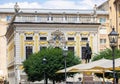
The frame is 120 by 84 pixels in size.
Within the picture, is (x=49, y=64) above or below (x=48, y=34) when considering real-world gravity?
below

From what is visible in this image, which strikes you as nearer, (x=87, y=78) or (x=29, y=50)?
(x=87, y=78)

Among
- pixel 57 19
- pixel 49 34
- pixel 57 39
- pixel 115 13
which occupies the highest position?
pixel 115 13

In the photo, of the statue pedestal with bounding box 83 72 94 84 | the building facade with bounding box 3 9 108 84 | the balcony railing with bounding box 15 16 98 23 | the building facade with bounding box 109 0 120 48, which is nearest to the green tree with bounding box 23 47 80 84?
the building facade with bounding box 109 0 120 48

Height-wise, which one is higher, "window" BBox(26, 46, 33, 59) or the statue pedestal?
"window" BBox(26, 46, 33, 59)

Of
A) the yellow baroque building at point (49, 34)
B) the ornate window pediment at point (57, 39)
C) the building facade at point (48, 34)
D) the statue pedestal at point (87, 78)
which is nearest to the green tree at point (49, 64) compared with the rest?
the yellow baroque building at point (49, 34)

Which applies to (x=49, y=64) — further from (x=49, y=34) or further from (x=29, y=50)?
(x=49, y=34)

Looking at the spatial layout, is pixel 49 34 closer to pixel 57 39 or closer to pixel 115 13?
pixel 57 39

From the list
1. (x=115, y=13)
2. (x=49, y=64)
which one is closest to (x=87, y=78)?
(x=49, y=64)

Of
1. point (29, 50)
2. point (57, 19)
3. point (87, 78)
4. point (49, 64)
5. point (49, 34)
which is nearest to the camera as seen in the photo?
point (87, 78)

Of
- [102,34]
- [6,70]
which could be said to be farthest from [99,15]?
[6,70]

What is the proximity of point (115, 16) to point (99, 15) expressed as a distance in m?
33.6

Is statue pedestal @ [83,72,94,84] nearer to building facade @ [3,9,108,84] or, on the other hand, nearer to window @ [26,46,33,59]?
building facade @ [3,9,108,84]

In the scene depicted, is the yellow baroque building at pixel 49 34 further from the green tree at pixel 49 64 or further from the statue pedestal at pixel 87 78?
the statue pedestal at pixel 87 78

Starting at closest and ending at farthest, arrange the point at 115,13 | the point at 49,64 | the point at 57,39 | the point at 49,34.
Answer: the point at 49,64 → the point at 115,13 → the point at 57,39 → the point at 49,34
